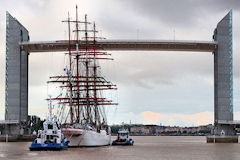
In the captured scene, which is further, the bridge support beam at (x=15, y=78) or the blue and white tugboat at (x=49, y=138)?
the bridge support beam at (x=15, y=78)

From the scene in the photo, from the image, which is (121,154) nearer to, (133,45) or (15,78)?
(133,45)

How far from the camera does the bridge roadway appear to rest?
80906 millimetres

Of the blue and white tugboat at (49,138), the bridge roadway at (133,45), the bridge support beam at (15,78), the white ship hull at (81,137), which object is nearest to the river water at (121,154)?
the blue and white tugboat at (49,138)

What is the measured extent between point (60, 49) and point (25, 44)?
17.1ft

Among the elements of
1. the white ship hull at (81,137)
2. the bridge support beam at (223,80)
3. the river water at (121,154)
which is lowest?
the river water at (121,154)

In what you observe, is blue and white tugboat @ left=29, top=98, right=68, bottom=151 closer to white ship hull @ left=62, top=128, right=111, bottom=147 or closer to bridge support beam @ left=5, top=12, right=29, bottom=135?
white ship hull @ left=62, top=128, right=111, bottom=147

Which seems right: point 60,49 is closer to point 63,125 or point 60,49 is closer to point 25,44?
point 25,44

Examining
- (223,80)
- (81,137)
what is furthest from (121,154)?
(223,80)

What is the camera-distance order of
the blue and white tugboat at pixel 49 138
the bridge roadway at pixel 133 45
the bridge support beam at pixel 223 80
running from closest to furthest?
the blue and white tugboat at pixel 49 138
the bridge support beam at pixel 223 80
the bridge roadway at pixel 133 45

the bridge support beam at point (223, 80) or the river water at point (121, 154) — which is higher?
the bridge support beam at point (223, 80)

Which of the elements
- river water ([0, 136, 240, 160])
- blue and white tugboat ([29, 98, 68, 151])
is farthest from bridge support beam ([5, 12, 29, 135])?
blue and white tugboat ([29, 98, 68, 151])

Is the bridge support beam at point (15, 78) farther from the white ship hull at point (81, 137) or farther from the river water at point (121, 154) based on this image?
the river water at point (121, 154)

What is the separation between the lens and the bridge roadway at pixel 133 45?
80.9 meters

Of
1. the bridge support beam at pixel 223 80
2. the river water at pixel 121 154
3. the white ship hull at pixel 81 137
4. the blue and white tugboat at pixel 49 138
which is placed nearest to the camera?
the river water at pixel 121 154
